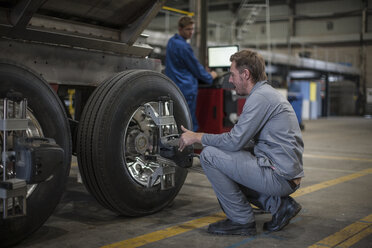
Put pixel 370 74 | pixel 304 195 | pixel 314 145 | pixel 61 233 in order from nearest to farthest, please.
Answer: pixel 61 233, pixel 304 195, pixel 314 145, pixel 370 74

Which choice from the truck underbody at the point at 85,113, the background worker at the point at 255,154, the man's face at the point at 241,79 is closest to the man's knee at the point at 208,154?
the background worker at the point at 255,154

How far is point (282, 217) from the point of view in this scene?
3.22m

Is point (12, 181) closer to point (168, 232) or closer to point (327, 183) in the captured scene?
point (168, 232)

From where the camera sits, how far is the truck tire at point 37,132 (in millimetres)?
2641

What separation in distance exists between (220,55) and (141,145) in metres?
3.29

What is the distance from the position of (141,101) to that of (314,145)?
22.5 feet

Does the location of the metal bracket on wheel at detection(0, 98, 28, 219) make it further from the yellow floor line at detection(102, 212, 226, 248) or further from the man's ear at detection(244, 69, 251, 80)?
the man's ear at detection(244, 69, 251, 80)

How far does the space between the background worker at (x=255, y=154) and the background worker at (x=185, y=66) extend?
2.21m

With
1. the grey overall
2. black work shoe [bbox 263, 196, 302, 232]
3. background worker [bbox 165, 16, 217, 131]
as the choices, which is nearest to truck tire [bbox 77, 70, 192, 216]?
the grey overall

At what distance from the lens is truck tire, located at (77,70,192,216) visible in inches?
127

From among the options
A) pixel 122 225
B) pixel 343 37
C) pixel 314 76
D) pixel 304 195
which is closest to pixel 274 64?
pixel 314 76

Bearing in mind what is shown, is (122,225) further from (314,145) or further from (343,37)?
(343,37)

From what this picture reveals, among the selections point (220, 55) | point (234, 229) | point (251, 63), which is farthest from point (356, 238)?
point (220, 55)

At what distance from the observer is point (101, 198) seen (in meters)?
3.31
